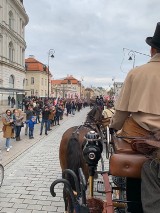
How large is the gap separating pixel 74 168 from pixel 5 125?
7.42m

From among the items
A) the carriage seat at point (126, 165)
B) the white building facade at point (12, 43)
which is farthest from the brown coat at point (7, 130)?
the white building facade at point (12, 43)

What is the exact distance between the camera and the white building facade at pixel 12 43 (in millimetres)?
46031

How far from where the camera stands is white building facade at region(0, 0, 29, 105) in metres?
46.0

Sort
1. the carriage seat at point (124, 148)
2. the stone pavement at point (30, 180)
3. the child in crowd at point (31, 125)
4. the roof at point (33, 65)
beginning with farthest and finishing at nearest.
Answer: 1. the roof at point (33, 65)
2. the child in crowd at point (31, 125)
3. the stone pavement at point (30, 180)
4. the carriage seat at point (124, 148)

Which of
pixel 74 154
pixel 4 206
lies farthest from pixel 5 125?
pixel 74 154

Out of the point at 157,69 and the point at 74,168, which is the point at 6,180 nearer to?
the point at 74,168

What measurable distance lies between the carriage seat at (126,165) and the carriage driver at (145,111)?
96 mm

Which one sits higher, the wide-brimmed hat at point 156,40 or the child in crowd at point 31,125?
the wide-brimmed hat at point 156,40

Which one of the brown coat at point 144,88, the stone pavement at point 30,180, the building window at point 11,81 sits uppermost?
the building window at point 11,81

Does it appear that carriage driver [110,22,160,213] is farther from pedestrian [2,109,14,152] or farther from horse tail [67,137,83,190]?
pedestrian [2,109,14,152]

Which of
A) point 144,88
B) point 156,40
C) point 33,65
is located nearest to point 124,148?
point 144,88

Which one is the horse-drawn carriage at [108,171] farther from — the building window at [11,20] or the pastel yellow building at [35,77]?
the pastel yellow building at [35,77]

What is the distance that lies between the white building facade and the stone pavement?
33665 mm

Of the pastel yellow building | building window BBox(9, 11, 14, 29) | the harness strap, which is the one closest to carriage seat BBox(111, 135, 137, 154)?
the harness strap
